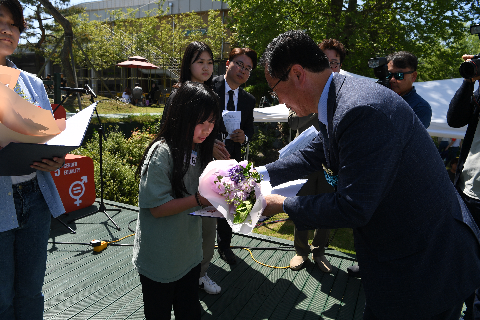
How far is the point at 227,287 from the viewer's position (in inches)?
124

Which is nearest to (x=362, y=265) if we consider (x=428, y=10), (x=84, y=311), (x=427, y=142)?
(x=427, y=142)

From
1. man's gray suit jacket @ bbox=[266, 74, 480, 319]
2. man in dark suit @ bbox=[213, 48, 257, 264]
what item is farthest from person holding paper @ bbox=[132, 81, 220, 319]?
man in dark suit @ bbox=[213, 48, 257, 264]

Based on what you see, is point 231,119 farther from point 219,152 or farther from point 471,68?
point 471,68

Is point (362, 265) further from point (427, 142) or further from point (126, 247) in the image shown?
point (126, 247)

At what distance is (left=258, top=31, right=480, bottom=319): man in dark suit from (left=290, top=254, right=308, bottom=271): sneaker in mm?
2020

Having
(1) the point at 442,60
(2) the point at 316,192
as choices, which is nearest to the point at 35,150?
(2) the point at 316,192

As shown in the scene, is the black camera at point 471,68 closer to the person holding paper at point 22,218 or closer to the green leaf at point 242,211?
the green leaf at point 242,211

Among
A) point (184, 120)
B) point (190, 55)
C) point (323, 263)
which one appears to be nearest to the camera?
point (184, 120)

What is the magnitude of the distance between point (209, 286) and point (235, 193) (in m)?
1.71

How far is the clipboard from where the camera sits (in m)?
1.46

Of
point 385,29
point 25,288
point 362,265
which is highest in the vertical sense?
point 385,29

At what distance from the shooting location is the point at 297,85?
4.90 feet

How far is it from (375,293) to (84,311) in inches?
92.0

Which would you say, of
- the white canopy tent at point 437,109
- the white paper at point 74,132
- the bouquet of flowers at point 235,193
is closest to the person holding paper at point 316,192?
the white canopy tent at point 437,109
